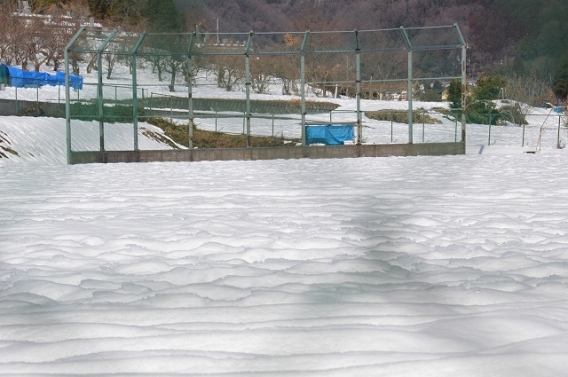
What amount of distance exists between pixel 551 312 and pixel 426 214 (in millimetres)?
3812

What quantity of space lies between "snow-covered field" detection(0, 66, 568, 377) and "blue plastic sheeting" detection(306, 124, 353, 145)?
32.8 feet

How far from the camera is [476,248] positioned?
6.15 m

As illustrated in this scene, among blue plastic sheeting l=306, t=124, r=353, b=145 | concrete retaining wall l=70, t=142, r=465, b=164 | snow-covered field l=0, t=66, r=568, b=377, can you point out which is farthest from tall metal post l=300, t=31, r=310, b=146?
snow-covered field l=0, t=66, r=568, b=377

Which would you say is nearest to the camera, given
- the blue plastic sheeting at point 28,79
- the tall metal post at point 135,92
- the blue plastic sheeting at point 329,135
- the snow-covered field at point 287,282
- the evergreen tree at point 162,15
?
the snow-covered field at point 287,282

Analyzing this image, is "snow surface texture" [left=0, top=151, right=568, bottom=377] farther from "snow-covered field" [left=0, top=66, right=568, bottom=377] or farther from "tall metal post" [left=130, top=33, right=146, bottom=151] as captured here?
"tall metal post" [left=130, top=33, right=146, bottom=151]

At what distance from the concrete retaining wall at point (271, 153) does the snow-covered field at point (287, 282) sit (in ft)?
28.2

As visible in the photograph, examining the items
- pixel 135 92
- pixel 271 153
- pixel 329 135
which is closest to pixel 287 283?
pixel 135 92

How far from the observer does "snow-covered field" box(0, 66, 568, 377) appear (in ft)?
11.4

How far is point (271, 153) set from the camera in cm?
1998

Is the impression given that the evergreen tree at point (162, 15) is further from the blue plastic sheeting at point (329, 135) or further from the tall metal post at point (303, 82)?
the tall metal post at point (303, 82)

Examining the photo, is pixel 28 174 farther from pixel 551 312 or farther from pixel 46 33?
pixel 46 33

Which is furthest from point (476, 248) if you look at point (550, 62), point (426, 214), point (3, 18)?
point (550, 62)

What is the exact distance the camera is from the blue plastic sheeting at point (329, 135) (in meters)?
20.8

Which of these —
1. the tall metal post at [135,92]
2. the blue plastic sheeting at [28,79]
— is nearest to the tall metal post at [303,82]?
the tall metal post at [135,92]
